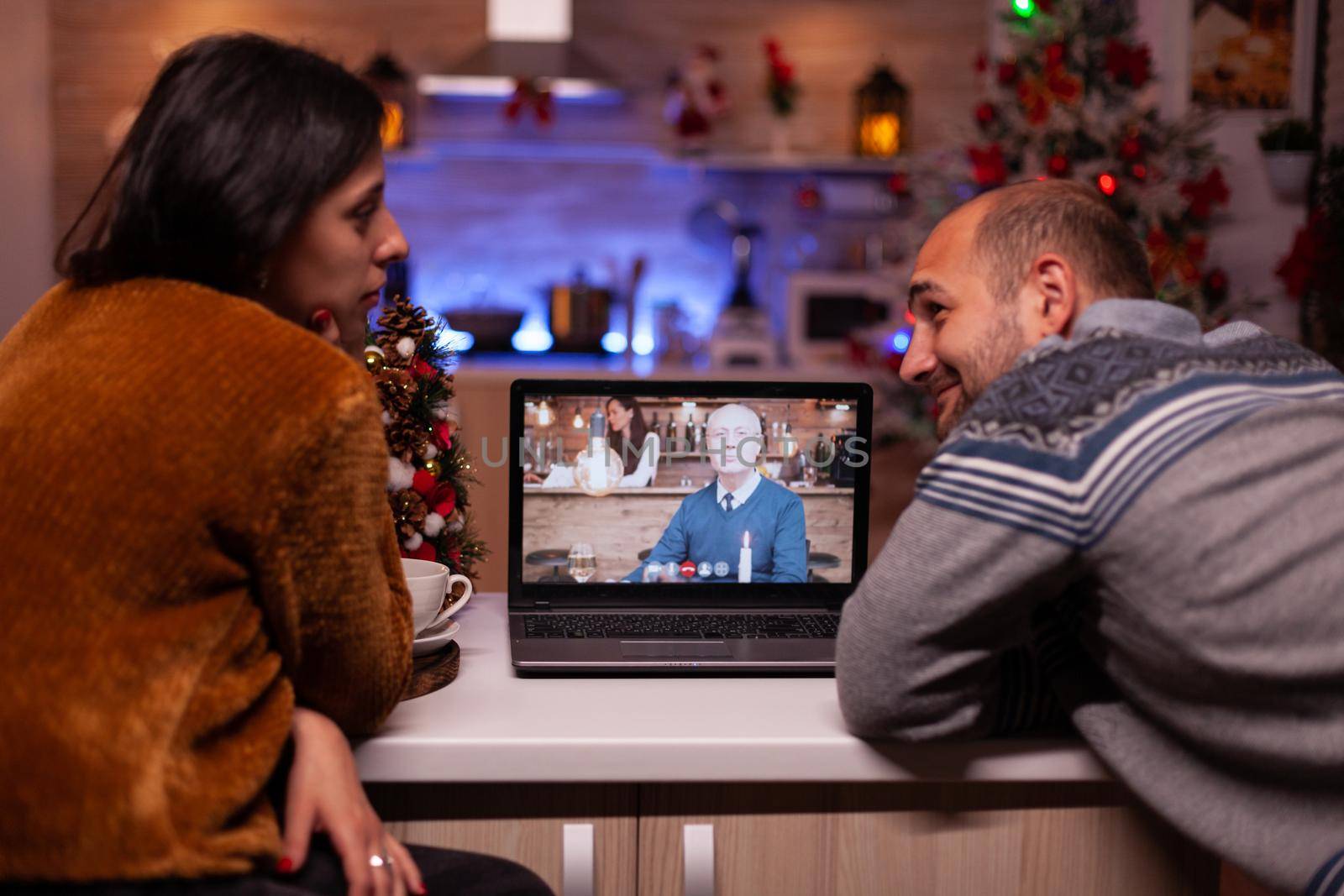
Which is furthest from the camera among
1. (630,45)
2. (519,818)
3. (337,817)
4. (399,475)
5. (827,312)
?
(630,45)

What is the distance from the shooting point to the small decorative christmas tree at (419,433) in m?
1.25

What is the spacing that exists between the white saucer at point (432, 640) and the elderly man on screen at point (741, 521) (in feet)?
0.79

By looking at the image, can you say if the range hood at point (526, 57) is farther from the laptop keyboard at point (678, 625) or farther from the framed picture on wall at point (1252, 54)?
the laptop keyboard at point (678, 625)

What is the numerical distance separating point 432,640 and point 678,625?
0.27m

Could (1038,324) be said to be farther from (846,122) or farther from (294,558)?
(846,122)

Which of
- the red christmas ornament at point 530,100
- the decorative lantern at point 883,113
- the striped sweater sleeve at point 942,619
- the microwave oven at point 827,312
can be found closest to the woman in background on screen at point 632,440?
the striped sweater sleeve at point 942,619

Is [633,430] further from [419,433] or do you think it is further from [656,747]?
[656,747]

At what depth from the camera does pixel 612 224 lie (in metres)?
4.59

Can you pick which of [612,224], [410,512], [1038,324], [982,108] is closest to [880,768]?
[1038,324]

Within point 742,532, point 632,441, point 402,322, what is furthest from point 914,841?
point 402,322

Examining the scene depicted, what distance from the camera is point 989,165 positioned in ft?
11.0

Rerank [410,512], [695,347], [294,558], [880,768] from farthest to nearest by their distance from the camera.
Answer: [695,347] → [410,512] → [880,768] → [294,558]

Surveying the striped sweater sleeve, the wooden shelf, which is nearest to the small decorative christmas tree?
the striped sweater sleeve

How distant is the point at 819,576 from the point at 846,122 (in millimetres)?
3593
